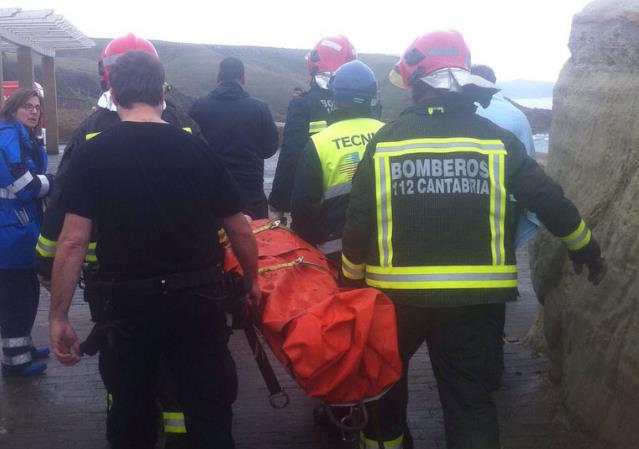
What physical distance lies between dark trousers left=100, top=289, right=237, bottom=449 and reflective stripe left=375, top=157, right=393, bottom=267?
0.72 m

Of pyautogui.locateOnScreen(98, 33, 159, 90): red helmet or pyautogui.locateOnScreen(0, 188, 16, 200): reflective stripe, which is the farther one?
pyautogui.locateOnScreen(0, 188, 16, 200): reflective stripe

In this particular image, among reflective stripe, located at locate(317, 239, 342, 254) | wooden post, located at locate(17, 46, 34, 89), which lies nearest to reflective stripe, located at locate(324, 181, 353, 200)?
reflective stripe, located at locate(317, 239, 342, 254)

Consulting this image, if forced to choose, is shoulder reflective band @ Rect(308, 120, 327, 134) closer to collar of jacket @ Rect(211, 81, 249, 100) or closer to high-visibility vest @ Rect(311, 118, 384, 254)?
collar of jacket @ Rect(211, 81, 249, 100)

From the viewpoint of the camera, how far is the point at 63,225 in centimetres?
330

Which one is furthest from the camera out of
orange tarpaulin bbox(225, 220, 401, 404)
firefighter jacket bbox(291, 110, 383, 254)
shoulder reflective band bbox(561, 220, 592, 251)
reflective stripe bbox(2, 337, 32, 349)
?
reflective stripe bbox(2, 337, 32, 349)

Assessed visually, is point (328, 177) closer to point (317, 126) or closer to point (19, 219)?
point (317, 126)

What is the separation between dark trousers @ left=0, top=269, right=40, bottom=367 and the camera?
5.30 metres

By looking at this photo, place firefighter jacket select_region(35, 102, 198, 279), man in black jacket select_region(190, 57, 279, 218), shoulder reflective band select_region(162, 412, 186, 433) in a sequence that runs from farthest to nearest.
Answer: man in black jacket select_region(190, 57, 279, 218) → shoulder reflective band select_region(162, 412, 186, 433) → firefighter jacket select_region(35, 102, 198, 279)

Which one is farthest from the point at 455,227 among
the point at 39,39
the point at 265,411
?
the point at 39,39

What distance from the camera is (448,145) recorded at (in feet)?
10.9

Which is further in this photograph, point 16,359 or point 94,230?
point 16,359

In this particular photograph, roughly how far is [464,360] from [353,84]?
66.6 inches

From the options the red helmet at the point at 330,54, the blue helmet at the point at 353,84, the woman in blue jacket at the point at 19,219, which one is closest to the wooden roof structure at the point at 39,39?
the woman in blue jacket at the point at 19,219

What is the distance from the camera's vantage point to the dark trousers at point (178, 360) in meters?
3.28
